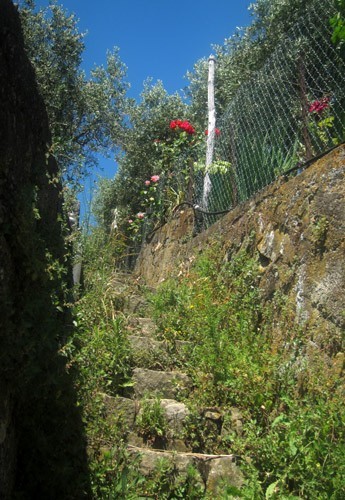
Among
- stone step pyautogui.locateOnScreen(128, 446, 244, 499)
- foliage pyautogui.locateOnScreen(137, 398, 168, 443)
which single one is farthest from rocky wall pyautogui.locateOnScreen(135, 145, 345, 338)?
foliage pyautogui.locateOnScreen(137, 398, 168, 443)

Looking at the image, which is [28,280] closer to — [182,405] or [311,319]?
[182,405]

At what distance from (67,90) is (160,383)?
876 centimetres

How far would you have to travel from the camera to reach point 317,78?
5148 millimetres

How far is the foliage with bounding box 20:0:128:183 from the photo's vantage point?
11297mm

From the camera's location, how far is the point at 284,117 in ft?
18.7

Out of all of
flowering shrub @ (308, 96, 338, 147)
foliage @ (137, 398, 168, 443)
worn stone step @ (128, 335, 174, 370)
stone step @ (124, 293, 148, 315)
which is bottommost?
foliage @ (137, 398, 168, 443)

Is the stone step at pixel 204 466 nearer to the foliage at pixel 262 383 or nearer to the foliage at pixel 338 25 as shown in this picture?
the foliage at pixel 262 383

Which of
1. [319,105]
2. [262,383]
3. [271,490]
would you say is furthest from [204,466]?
[319,105]

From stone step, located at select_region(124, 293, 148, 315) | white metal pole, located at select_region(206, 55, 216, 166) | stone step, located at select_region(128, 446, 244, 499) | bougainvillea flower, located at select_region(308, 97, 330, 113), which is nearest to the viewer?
stone step, located at select_region(128, 446, 244, 499)

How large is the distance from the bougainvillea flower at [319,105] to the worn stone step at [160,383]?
101 inches

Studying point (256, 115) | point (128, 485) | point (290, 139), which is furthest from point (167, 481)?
point (256, 115)

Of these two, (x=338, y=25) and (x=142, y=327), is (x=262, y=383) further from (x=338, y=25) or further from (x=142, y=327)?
(x=338, y=25)

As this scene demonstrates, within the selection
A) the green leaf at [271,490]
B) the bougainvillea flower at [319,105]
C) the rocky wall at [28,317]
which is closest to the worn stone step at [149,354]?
the rocky wall at [28,317]

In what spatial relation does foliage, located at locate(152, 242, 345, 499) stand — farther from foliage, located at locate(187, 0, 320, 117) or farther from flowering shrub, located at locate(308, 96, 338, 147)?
foliage, located at locate(187, 0, 320, 117)
